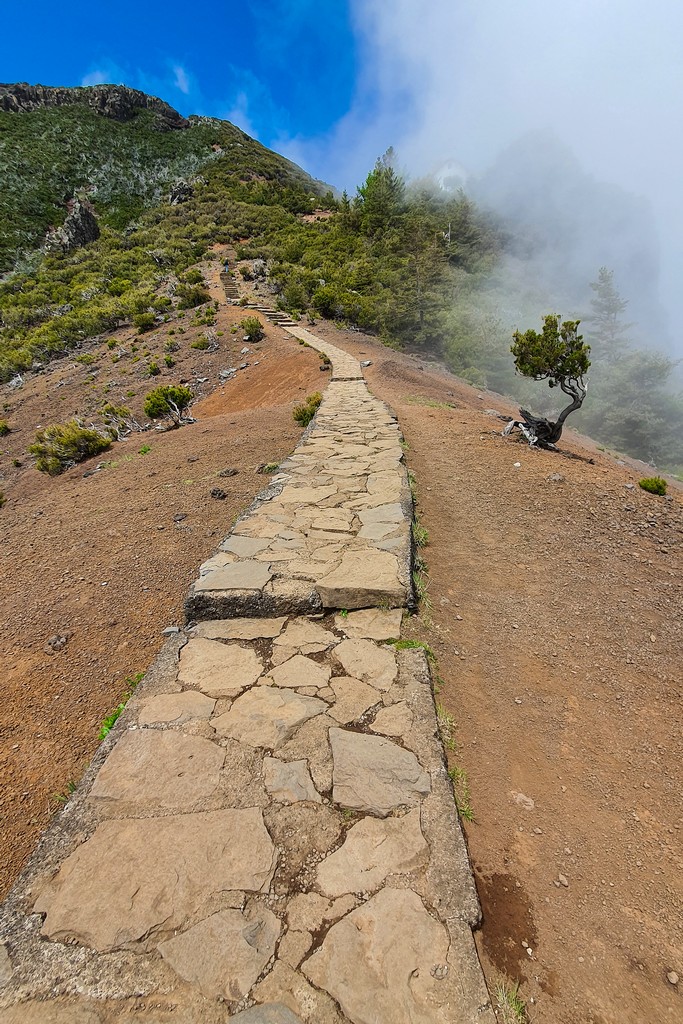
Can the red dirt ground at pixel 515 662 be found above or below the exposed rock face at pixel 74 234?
below

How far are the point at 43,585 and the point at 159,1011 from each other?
487 centimetres

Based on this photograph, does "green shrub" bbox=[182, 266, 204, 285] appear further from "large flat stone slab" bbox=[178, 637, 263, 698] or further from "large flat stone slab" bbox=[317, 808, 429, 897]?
"large flat stone slab" bbox=[317, 808, 429, 897]

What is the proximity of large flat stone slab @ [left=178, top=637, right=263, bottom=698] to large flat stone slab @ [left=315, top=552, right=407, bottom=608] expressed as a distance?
758 mm

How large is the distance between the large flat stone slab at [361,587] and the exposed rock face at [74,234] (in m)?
44.3

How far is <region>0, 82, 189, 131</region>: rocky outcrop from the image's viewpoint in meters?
52.3

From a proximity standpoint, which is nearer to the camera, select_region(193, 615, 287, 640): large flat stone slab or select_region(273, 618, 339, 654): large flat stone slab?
select_region(273, 618, 339, 654): large flat stone slab

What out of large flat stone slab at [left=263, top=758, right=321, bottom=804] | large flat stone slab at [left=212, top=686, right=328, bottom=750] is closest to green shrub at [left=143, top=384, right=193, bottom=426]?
large flat stone slab at [left=212, top=686, right=328, bottom=750]

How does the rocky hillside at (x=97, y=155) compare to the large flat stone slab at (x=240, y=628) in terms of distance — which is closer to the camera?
the large flat stone slab at (x=240, y=628)

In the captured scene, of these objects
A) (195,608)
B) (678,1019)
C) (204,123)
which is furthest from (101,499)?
(204,123)

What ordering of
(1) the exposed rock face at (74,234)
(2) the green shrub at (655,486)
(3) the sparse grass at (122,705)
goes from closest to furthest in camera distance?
(3) the sparse grass at (122,705) < (2) the green shrub at (655,486) < (1) the exposed rock face at (74,234)

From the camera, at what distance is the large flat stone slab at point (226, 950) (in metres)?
1.56

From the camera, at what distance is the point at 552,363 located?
31.9ft

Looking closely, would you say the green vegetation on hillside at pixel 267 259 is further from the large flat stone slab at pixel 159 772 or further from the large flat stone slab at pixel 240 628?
the large flat stone slab at pixel 159 772

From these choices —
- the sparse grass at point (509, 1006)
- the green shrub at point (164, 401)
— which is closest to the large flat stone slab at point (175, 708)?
the sparse grass at point (509, 1006)
